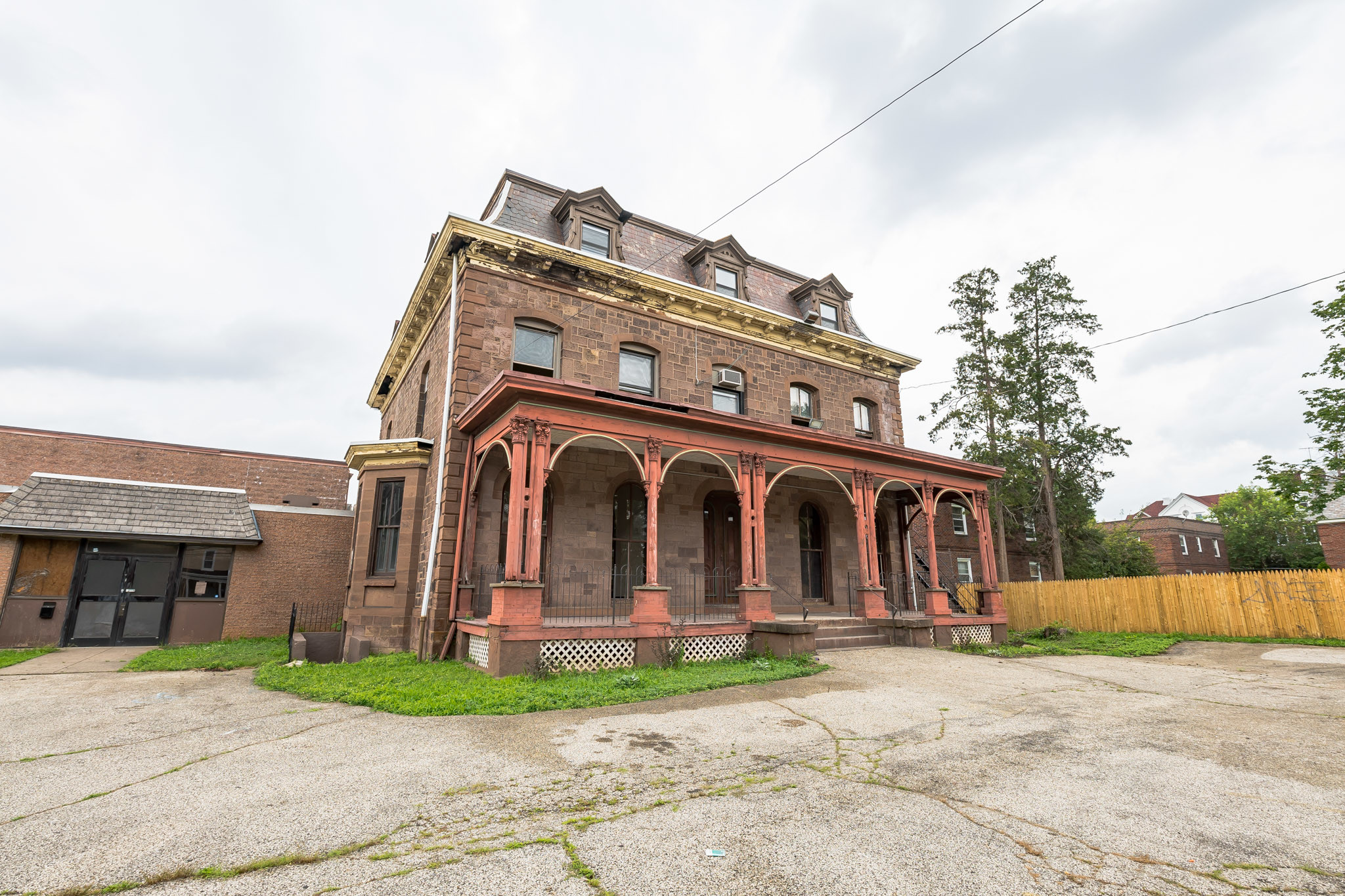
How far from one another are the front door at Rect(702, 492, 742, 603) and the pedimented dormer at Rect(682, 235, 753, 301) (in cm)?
575

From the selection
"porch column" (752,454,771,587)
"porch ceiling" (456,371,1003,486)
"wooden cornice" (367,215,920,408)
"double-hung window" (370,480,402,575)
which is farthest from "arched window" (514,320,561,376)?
"porch column" (752,454,771,587)

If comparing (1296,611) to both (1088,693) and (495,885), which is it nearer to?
(1088,693)

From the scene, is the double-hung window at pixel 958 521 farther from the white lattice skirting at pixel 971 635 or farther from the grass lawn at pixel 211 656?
the grass lawn at pixel 211 656

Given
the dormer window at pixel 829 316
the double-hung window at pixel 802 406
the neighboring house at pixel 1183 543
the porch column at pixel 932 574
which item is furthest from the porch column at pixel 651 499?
the neighboring house at pixel 1183 543

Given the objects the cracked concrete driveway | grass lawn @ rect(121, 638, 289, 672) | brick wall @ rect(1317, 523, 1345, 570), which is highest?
brick wall @ rect(1317, 523, 1345, 570)

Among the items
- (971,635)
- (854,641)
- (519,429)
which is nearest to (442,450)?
(519,429)

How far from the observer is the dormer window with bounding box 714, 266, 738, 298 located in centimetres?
1673

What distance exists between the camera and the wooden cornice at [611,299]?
42.0 ft

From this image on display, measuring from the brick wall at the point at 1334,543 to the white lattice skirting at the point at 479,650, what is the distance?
39685 mm

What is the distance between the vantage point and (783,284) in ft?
63.3

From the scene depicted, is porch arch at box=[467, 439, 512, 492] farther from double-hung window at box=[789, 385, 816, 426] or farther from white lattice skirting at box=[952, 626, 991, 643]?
white lattice skirting at box=[952, 626, 991, 643]

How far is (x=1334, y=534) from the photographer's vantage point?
30.1 metres

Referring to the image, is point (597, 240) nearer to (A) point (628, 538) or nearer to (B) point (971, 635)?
(A) point (628, 538)

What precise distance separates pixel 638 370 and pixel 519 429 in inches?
207
